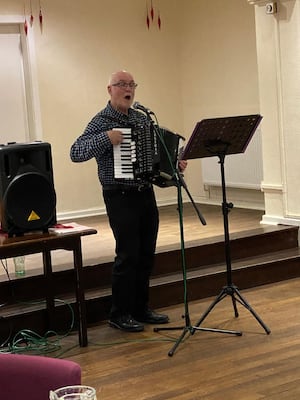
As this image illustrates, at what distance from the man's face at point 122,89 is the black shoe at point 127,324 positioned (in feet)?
4.23

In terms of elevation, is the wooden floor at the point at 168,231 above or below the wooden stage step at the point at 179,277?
above

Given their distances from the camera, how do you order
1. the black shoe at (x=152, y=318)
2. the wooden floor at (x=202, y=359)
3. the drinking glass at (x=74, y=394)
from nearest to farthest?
1. the drinking glass at (x=74, y=394)
2. the wooden floor at (x=202, y=359)
3. the black shoe at (x=152, y=318)

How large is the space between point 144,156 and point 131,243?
551mm

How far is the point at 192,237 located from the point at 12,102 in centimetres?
249

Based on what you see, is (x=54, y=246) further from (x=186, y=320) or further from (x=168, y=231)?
(x=168, y=231)

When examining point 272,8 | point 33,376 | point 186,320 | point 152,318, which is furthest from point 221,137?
point 33,376

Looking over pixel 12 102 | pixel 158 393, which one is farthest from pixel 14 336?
pixel 12 102

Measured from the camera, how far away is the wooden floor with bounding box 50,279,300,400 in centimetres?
364

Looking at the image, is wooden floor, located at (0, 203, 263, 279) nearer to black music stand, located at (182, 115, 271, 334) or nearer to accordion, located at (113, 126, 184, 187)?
accordion, located at (113, 126, 184, 187)

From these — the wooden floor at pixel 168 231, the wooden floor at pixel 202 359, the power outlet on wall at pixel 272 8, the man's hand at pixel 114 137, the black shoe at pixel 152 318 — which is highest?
the power outlet on wall at pixel 272 8

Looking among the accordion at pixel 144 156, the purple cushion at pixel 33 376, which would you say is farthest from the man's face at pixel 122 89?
the purple cushion at pixel 33 376

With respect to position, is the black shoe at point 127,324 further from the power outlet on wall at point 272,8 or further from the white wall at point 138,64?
the white wall at point 138,64

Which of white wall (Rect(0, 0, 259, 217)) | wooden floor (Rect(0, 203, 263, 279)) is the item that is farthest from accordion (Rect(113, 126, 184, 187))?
white wall (Rect(0, 0, 259, 217))

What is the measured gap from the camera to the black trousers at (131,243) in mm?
4488
